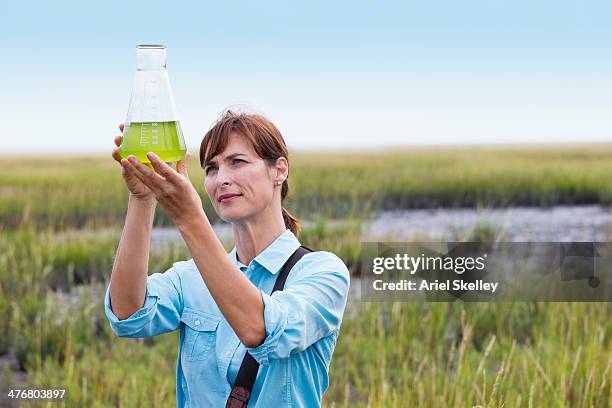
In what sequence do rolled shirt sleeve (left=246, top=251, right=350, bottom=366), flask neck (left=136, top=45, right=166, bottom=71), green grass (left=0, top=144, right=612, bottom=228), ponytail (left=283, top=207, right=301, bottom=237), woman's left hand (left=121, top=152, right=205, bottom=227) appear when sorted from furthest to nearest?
green grass (left=0, top=144, right=612, bottom=228) → ponytail (left=283, top=207, right=301, bottom=237) → flask neck (left=136, top=45, right=166, bottom=71) → rolled shirt sleeve (left=246, top=251, right=350, bottom=366) → woman's left hand (left=121, top=152, right=205, bottom=227)

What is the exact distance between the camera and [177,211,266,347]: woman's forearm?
67.3 inches

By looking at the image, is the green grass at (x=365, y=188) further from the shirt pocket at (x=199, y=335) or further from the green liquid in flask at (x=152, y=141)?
the green liquid in flask at (x=152, y=141)

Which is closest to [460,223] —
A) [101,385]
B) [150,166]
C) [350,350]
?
[350,350]

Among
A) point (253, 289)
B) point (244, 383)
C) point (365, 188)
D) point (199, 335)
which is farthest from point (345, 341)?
point (365, 188)

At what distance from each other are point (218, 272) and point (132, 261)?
0.39 meters

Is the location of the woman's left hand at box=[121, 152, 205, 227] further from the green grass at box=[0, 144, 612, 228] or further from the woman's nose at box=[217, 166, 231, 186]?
the green grass at box=[0, 144, 612, 228]

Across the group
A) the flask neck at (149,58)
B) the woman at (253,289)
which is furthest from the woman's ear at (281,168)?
the flask neck at (149,58)

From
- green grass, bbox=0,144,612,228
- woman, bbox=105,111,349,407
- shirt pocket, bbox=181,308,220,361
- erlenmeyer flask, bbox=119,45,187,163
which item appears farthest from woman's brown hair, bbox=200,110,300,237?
green grass, bbox=0,144,612,228

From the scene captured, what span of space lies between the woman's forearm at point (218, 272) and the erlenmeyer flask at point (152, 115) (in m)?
0.20

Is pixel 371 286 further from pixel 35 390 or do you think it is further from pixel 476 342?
pixel 35 390

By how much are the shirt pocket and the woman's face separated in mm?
282

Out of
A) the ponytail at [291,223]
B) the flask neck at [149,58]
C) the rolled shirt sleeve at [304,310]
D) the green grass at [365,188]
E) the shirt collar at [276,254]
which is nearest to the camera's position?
the rolled shirt sleeve at [304,310]

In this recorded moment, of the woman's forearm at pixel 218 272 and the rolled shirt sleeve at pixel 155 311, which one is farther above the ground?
the woman's forearm at pixel 218 272

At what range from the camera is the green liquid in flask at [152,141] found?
1797 mm
